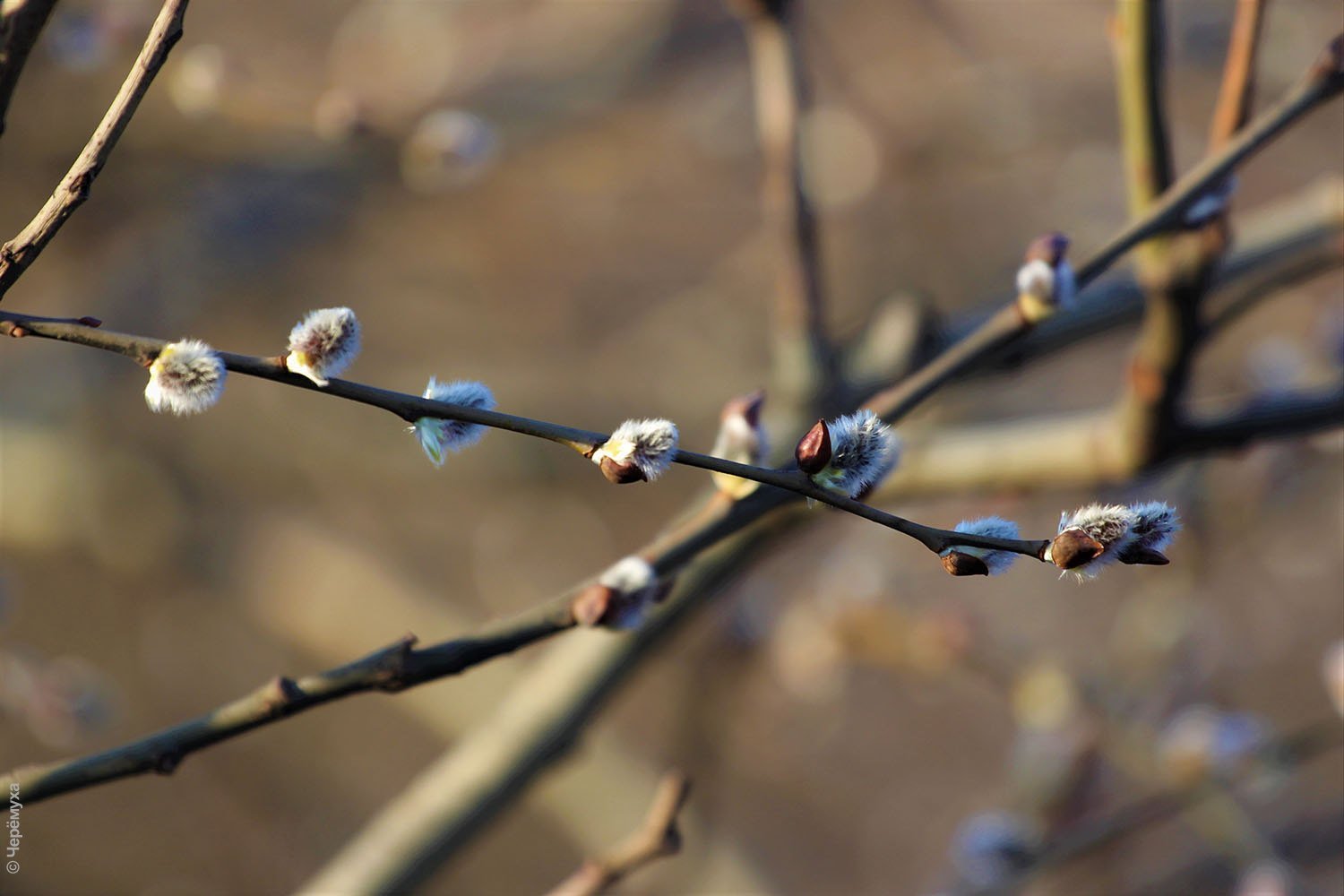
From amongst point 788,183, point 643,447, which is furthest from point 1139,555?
point 788,183

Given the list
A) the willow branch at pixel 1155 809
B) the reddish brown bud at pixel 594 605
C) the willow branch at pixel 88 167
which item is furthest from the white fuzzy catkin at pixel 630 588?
the willow branch at pixel 1155 809

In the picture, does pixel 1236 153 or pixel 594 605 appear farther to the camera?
pixel 1236 153

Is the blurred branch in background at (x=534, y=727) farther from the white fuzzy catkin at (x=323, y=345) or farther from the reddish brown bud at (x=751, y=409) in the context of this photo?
the white fuzzy catkin at (x=323, y=345)

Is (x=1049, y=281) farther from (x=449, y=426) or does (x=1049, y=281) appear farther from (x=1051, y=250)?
(x=449, y=426)

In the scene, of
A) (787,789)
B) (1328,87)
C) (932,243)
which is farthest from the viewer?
(787,789)

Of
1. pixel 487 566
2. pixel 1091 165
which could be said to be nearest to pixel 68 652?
pixel 487 566

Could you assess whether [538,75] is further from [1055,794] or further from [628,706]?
[628,706]
